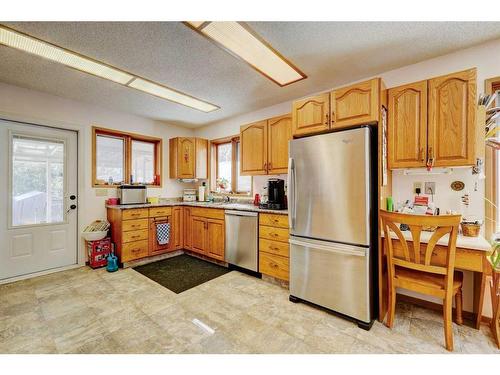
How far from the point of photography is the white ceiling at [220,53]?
184 centimetres

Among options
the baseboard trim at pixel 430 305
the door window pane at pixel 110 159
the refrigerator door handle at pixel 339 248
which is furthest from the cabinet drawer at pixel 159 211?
the baseboard trim at pixel 430 305

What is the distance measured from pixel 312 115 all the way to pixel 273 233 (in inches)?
58.3

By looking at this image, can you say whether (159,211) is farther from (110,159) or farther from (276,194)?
(276,194)

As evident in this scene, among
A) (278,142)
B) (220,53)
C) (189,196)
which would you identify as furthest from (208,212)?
(220,53)

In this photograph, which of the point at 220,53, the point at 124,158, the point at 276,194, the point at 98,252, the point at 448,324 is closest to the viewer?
the point at 448,324

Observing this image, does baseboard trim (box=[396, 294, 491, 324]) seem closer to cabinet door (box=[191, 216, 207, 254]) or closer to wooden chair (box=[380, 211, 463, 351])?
wooden chair (box=[380, 211, 463, 351])

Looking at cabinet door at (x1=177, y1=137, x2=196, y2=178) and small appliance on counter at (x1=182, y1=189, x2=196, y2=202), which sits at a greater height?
cabinet door at (x1=177, y1=137, x2=196, y2=178)

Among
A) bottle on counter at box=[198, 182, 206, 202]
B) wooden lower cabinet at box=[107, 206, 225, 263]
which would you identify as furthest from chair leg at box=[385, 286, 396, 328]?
bottle on counter at box=[198, 182, 206, 202]

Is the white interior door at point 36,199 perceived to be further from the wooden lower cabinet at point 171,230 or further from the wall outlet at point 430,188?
the wall outlet at point 430,188

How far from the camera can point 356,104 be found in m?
2.08

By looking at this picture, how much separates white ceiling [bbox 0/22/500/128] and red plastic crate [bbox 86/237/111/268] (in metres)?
2.19

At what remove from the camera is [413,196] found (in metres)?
2.40

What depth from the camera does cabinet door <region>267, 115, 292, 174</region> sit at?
3.08 metres

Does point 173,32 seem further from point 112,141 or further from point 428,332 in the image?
point 428,332
